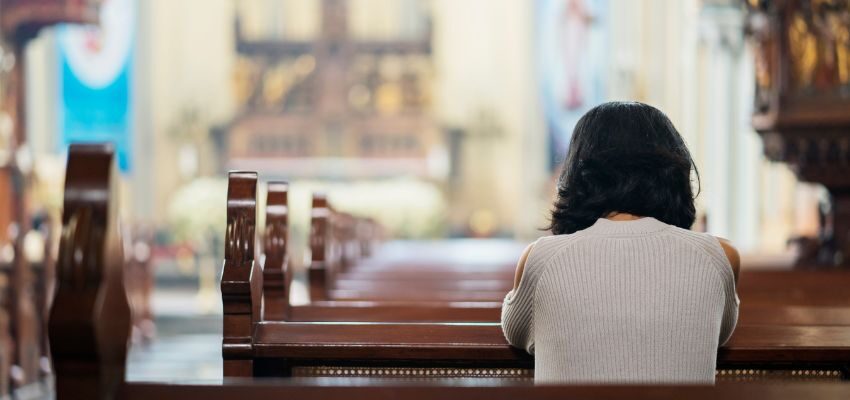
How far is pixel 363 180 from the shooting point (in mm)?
15812

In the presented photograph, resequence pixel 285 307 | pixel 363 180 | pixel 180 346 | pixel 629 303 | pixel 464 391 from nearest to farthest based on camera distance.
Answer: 1. pixel 464 391
2. pixel 629 303
3. pixel 285 307
4. pixel 180 346
5. pixel 363 180

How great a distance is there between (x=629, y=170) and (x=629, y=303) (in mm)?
252

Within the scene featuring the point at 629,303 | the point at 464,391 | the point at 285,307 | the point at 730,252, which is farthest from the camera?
the point at 285,307

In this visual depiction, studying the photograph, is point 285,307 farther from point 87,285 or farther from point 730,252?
point 87,285

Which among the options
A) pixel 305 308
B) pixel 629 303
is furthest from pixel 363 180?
pixel 629 303

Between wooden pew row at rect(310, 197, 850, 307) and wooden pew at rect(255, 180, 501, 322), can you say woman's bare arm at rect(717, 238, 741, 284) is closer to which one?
wooden pew at rect(255, 180, 501, 322)

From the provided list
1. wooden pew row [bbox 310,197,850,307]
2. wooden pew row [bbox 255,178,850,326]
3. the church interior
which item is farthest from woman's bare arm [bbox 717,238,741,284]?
wooden pew row [bbox 310,197,850,307]

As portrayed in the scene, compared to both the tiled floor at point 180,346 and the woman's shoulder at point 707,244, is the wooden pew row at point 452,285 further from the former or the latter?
the tiled floor at point 180,346

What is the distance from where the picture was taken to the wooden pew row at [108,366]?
1344 millimetres

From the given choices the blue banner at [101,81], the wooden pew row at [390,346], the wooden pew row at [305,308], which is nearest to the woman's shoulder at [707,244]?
the wooden pew row at [390,346]

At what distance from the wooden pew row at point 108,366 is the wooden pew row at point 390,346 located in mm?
748

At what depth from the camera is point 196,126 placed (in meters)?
15.9

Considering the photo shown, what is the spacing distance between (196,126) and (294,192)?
2.39m

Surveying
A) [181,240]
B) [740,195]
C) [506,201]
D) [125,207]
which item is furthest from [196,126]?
[740,195]
